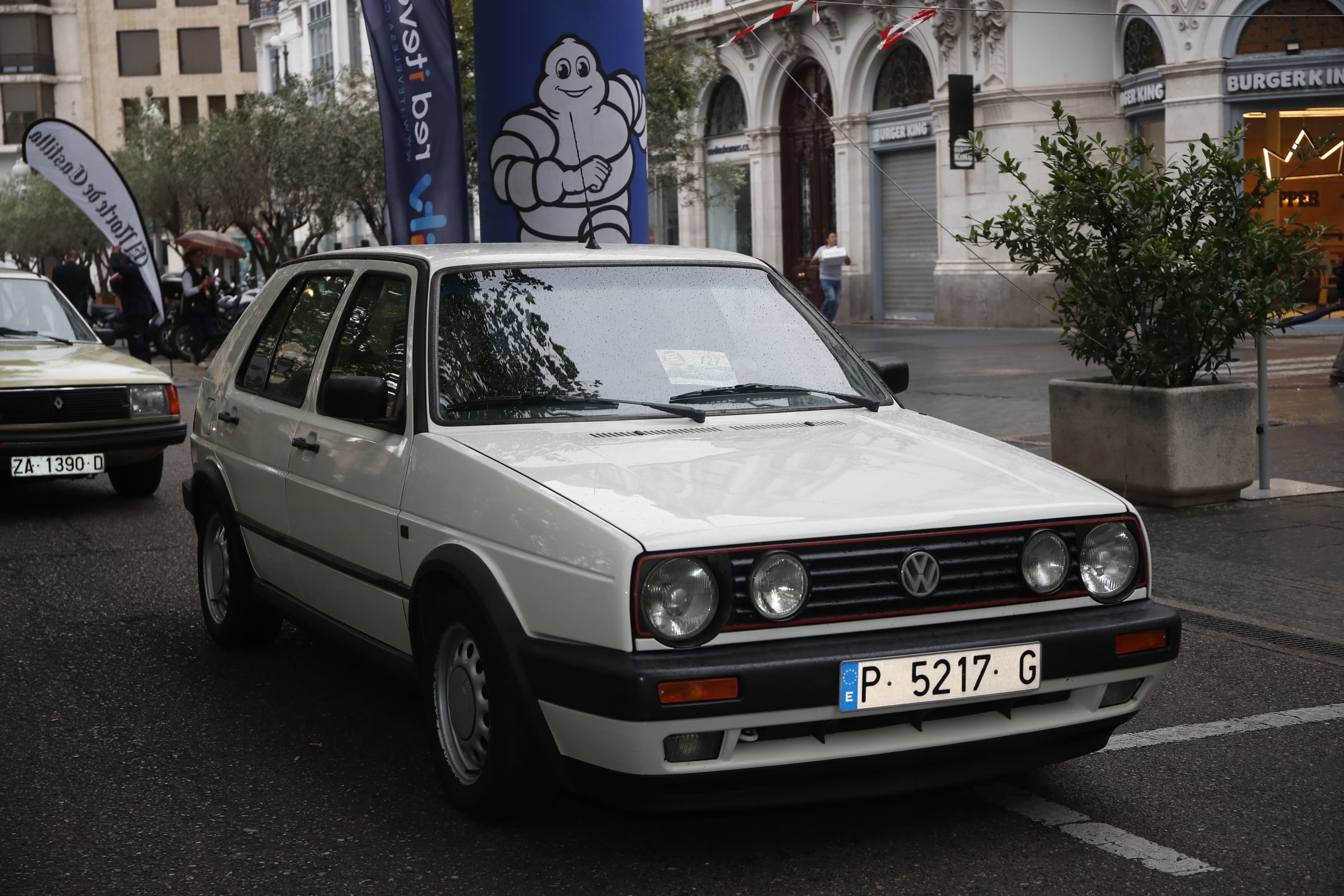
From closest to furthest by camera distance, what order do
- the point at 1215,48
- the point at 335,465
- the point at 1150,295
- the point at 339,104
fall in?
the point at 335,465 → the point at 1150,295 → the point at 1215,48 → the point at 339,104

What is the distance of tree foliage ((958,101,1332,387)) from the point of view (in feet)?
28.2

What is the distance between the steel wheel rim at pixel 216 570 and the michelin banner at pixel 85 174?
13849 mm

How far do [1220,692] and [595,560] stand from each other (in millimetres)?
2822

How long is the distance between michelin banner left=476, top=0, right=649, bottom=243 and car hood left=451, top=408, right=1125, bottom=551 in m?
6.44

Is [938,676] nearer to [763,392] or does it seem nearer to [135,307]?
[763,392]

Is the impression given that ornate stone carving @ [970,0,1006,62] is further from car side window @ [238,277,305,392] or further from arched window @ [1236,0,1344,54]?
car side window @ [238,277,305,392]

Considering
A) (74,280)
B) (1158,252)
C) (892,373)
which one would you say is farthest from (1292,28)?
(892,373)

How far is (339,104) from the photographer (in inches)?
1389

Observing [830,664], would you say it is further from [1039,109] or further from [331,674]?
[1039,109]

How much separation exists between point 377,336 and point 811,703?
213 cm

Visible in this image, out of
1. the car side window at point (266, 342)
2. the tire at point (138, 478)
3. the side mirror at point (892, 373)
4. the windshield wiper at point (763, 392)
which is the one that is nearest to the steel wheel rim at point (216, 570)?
the car side window at point (266, 342)

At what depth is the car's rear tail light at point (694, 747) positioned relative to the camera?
11.9 feet

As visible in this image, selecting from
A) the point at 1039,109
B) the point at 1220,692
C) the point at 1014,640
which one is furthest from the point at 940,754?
the point at 1039,109

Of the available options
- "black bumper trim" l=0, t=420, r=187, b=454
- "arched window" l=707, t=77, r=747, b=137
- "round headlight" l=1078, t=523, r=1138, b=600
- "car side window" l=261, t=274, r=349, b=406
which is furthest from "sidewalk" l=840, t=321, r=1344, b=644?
"arched window" l=707, t=77, r=747, b=137
